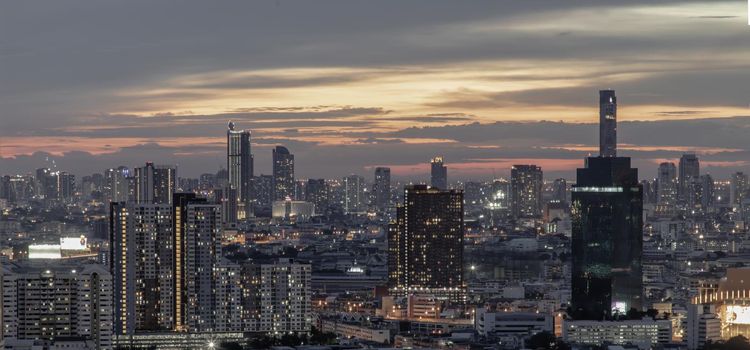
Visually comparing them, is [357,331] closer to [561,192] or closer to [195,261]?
[195,261]

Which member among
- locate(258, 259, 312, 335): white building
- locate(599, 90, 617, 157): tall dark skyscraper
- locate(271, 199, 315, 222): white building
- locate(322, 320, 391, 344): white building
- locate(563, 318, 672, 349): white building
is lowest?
locate(322, 320, 391, 344): white building

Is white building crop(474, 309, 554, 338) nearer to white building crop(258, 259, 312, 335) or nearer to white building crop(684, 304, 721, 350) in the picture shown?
white building crop(684, 304, 721, 350)

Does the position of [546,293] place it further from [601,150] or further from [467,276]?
[467,276]

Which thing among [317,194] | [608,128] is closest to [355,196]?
[317,194]

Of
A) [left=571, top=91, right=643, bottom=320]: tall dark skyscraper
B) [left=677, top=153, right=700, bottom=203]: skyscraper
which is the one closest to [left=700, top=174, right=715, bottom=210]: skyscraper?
[left=677, top=153, right=700, bottom=203]: skyscraper

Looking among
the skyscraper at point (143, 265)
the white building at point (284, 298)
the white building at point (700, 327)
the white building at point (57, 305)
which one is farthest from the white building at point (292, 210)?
the white building at point (57, 305)

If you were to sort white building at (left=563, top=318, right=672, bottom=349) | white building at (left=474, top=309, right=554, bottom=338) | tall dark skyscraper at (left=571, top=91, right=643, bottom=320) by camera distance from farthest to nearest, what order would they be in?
1. tall dark skyscraper at (left=571, top=91, right=643, bottom=320)
2. white building at (left=474, top=309, right=554, bottom=338)
3. white building at (left=563, top=318, right=672, bottom=349)

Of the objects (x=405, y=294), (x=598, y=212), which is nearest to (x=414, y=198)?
(x=405, y=294)
